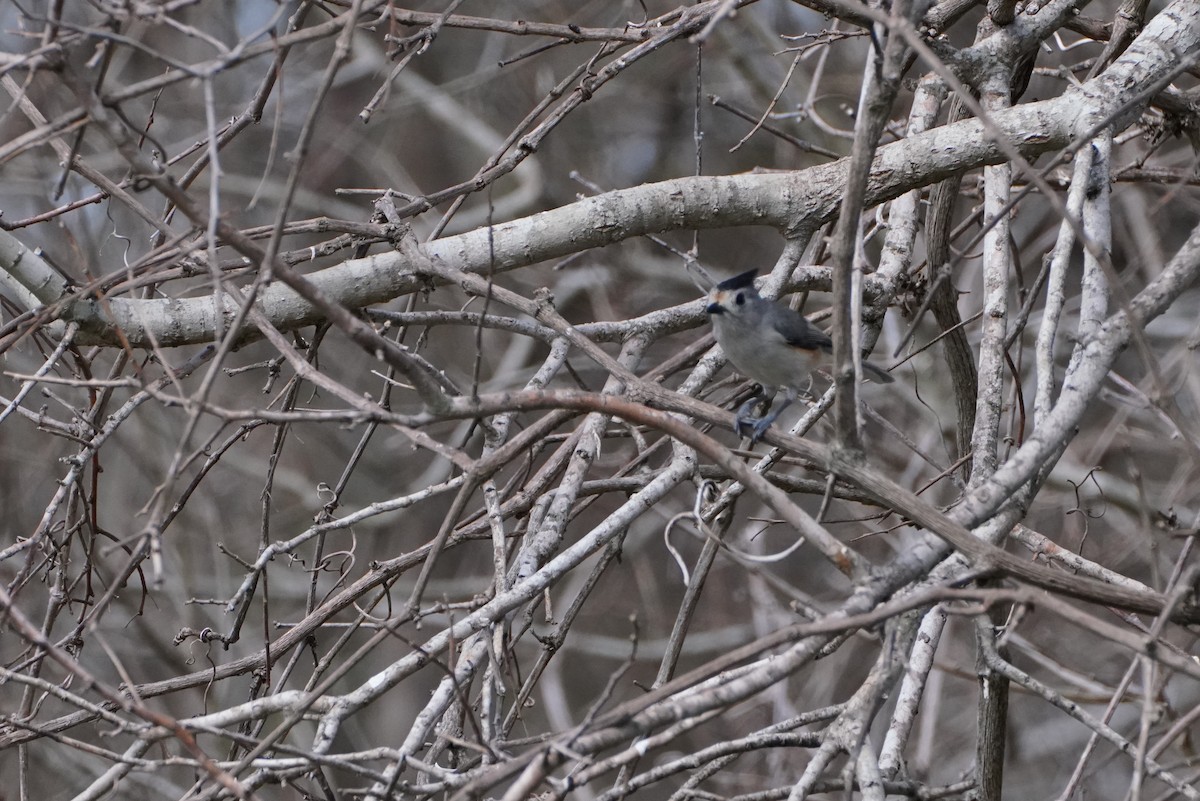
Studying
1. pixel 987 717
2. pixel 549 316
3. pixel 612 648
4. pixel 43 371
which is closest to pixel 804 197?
pixel 549 316

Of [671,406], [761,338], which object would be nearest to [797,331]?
[761,338]

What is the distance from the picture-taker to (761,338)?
10.3ft

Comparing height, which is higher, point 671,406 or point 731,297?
point 731,297

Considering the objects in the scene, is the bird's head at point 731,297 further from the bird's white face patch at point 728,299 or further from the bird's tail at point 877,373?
the bird's tail at point 877,373

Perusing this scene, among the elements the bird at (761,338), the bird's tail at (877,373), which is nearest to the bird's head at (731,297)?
the bird at (761,338)

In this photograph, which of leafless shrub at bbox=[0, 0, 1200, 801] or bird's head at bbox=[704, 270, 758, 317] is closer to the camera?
leafless shrub at bbox=[0, 0, 1200, 801]

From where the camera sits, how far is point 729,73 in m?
10.1

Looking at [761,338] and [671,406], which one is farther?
[761,338]

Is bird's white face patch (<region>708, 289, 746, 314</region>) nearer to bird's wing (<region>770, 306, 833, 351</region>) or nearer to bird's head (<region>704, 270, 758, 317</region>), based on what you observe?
bird's head (<region>704, 270, 758, 317</region>)

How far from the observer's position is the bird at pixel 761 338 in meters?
3.12

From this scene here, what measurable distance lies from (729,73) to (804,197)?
735 centimetres

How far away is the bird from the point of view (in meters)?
3.12

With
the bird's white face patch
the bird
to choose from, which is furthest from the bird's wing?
the bird's white face patch

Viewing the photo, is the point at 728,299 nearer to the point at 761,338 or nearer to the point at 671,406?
the point at 761,338
